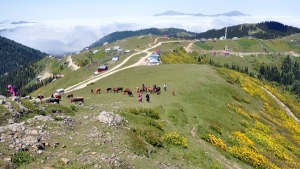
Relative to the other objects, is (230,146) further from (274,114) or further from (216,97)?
(274,114)

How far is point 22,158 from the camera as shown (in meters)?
18.5

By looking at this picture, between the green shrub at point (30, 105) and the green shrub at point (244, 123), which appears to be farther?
the green shrub at point (244, 123)

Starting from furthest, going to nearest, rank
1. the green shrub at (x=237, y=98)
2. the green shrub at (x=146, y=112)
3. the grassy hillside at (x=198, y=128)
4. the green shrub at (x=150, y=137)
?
the green shrub at (x=237, y=98)
the green shrub at (x=146, y=112)
the green shrub at (x=150, y=137)
the grassy hillside at (x=198, y=128)

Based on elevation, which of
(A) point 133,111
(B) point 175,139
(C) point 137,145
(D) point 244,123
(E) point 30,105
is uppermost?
(E) point 30,105

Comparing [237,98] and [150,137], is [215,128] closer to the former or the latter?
[150,137]

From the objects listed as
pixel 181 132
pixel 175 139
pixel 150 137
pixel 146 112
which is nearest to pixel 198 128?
pixel 181 132

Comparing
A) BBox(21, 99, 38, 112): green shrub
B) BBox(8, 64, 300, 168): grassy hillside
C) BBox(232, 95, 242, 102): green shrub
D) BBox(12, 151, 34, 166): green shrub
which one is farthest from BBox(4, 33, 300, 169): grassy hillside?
BBox(21, 99, 38, 112): green shrub

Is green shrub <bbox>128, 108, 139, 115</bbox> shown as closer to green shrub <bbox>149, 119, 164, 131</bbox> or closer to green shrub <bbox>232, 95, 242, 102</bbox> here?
green shrub <bbox>149, 119, 164, 131</bbox>

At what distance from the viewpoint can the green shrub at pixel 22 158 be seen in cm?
1814

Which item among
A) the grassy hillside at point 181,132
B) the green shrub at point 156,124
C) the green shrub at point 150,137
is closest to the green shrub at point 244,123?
the grassy hillside at point 181,132

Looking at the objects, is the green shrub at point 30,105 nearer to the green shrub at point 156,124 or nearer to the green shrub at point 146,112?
the green shrub at point 146,112

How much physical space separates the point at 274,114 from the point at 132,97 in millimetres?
37050

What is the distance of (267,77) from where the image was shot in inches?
6841

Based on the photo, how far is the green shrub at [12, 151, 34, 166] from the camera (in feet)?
59.5
